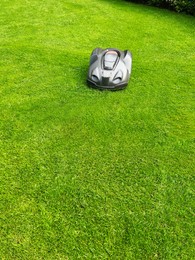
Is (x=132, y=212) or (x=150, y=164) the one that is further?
(x=150, y=164)

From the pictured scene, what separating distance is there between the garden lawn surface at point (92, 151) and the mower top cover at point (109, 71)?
11cm

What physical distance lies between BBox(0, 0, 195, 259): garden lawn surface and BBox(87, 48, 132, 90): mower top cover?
0.11 metres

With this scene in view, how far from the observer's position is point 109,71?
143 inches

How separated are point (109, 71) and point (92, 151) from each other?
1121 mm

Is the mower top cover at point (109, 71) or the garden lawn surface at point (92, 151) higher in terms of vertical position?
the mower top cover at point (109, 71)

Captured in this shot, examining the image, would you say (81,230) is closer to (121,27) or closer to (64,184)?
(64,184)

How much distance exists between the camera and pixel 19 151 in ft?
9.72

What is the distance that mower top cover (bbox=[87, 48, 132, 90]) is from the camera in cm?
364

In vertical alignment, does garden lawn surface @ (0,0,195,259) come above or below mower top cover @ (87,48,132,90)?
below

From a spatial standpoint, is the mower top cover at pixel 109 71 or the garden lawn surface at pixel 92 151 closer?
the garden lawn surface at pixel 92 151

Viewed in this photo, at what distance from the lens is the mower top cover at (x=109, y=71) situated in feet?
11.9

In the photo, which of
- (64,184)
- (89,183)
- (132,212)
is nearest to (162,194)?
(132,212)

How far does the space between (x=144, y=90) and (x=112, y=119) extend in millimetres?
773

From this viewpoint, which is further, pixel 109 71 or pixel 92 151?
pixel 109 71
